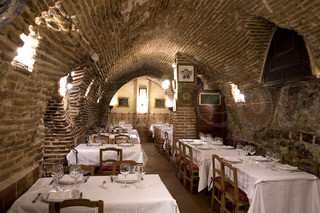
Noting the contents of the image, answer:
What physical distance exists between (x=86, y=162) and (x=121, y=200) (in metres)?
2.36

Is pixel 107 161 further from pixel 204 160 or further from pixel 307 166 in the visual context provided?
pixel 307 166

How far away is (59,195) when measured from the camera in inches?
74.7

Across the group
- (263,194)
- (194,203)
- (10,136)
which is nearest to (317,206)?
(263,194)

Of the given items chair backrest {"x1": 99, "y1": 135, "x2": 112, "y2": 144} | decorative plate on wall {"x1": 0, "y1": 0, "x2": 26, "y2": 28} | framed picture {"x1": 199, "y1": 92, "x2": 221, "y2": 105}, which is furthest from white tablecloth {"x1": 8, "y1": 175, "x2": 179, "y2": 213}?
framed picture {"x1": 199, "y1": 92, "x2": 221, "y2": 105}

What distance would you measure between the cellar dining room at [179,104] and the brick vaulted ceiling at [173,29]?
19 mm

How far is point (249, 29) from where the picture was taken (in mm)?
3703

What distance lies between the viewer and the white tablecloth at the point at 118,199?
5.96 ft

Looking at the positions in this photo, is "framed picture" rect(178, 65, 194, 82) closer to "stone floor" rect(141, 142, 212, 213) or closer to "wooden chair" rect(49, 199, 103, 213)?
"stone floor" rect(141, 142, 212, 213)

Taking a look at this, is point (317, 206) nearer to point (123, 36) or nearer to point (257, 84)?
point (257, 84)

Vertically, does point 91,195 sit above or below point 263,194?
above

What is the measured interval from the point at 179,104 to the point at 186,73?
85 cm

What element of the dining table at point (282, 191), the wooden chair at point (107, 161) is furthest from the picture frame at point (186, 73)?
the dining table at point (282, 191)

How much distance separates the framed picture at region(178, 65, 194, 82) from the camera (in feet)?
20.1

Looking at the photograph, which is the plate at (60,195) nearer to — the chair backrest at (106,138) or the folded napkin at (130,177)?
the folded napkin at (130,177)
